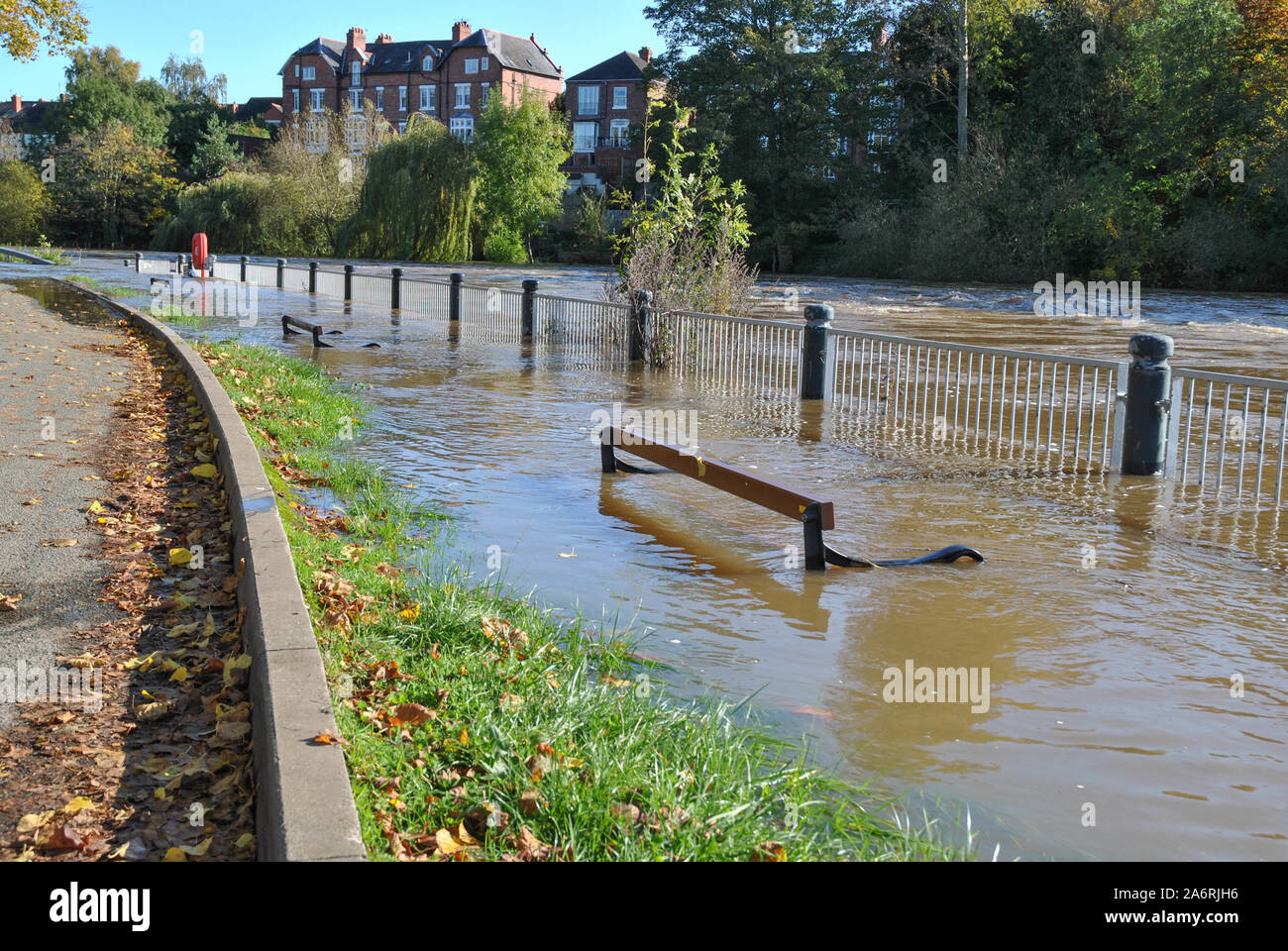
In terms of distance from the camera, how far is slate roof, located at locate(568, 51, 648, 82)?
9194 centimetres

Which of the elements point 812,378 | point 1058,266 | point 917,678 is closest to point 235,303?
point 812,378

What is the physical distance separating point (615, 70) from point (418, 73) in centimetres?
1636

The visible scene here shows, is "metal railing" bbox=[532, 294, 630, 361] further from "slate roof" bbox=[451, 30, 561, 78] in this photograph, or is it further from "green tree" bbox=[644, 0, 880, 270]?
"slate roof" bbox=[451, 30, 561, 78]

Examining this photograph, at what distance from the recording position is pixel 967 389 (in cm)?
1073

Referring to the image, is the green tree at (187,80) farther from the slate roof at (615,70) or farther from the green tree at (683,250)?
the green tree at (683,250)

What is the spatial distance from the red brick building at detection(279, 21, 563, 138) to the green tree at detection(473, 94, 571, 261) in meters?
24.7

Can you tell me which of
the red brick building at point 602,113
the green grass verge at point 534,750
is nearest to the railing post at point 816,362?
the green grass verge at point 534,750

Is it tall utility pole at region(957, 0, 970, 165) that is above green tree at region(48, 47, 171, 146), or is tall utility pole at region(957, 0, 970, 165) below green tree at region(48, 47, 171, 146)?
below

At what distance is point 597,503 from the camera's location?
808 cm

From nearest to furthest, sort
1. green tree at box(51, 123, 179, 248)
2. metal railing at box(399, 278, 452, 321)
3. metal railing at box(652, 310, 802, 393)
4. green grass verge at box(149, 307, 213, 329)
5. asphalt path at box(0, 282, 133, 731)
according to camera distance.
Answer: asphalt path at box(0, 282, 133, 731) < metal railing at box(652, 310, 802, 393) < green grass verge at box(149, 307, 213, 329) < metal railing at box(399, 278, 452, 321) < green tree at box(51, 123, 179, 248)

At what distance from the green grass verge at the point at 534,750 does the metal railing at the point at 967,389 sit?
481 cm

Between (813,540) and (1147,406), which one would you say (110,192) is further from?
(813,540)

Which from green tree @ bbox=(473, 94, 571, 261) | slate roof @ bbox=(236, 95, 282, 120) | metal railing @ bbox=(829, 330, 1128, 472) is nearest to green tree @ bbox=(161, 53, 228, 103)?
slate roof @ bbox=(236, 95, 282, 120)
